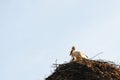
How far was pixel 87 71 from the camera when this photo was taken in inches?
837

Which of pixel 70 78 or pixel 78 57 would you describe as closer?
pixel 70 78

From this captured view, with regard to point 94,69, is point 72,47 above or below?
above

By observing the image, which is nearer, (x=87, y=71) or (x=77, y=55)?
(x=87, y=71)

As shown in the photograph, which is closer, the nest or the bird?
the nest

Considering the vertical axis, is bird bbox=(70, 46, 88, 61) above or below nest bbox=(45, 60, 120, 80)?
above

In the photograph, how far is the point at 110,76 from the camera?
21172 mm

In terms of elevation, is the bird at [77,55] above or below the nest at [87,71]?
above

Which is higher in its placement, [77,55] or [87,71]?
[77,55]

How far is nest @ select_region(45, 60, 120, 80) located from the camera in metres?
21.2

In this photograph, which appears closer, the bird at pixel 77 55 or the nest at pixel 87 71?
the nest at pixel 87 71

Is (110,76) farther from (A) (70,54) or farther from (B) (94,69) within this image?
(A) (70,54)

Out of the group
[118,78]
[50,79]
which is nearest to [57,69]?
[50,79]

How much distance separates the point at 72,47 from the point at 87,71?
126 inches

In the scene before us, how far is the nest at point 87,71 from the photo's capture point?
21.2 m
